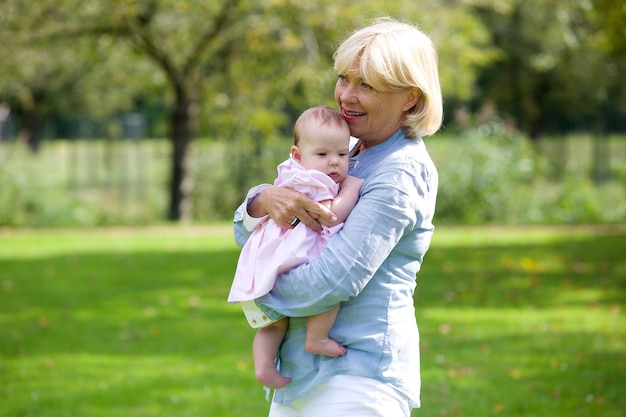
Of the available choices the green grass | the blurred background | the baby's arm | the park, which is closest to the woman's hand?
the baby's arm

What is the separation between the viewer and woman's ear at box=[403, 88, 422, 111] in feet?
8.61

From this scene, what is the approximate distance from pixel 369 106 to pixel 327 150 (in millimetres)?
173

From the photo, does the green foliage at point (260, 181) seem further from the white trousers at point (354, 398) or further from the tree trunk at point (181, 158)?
the white trousers at point (354, 398)

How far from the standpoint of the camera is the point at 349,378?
2.60 m

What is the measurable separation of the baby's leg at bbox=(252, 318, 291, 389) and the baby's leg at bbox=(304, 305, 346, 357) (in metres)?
0.15

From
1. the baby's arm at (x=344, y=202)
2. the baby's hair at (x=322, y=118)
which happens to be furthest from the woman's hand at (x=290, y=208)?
the baby's hair at (x=322, y=118)

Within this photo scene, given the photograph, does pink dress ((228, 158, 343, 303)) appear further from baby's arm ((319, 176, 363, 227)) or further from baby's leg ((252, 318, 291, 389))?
baby's leg ((252, 318, 291, 389))

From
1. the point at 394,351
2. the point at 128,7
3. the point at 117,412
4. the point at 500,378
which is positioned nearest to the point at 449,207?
the point at 128,7

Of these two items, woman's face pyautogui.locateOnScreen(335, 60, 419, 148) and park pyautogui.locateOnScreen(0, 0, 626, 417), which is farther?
park pyautogui.locateOnScreen(0, 0, 626, 417)

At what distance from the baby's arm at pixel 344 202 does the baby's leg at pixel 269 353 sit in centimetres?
37

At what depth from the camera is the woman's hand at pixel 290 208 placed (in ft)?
8.36

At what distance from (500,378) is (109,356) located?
305 centimetres

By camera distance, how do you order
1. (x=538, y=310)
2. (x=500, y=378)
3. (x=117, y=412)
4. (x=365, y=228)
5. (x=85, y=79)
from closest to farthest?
1. (x=365, y=228)
2. (x=117, y=412)
3. (x=500, y=378)
4. (x=538, y=310)
5. (x=85, y=79)

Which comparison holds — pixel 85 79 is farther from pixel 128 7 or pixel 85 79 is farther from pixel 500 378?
pixel 500 378
